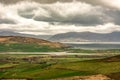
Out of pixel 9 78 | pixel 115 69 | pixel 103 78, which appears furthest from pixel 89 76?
pixel 9 78

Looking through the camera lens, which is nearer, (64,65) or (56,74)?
(56,74)

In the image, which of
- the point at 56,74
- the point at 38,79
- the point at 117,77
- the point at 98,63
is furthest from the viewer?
the point at 98,63

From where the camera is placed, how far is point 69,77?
149 m

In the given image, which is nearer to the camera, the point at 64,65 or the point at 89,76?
the point at 89,76

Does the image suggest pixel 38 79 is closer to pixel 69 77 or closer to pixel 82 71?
pixel 69 77

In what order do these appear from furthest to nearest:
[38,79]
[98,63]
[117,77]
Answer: [98,63]
[38,79]
[117,77]

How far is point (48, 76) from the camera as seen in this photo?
157 metres

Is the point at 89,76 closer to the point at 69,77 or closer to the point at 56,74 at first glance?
the point at 69,77

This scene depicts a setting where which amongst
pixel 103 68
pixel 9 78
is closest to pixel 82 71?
pixel 103 68

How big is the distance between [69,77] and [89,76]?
10.8 m

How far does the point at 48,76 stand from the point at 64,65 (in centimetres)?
3275

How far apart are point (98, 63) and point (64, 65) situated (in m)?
23.1

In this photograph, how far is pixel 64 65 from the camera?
18788cm

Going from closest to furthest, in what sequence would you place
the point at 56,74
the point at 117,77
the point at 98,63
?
the point at 117,77 < the point at 56,74 < the point at 98,63
